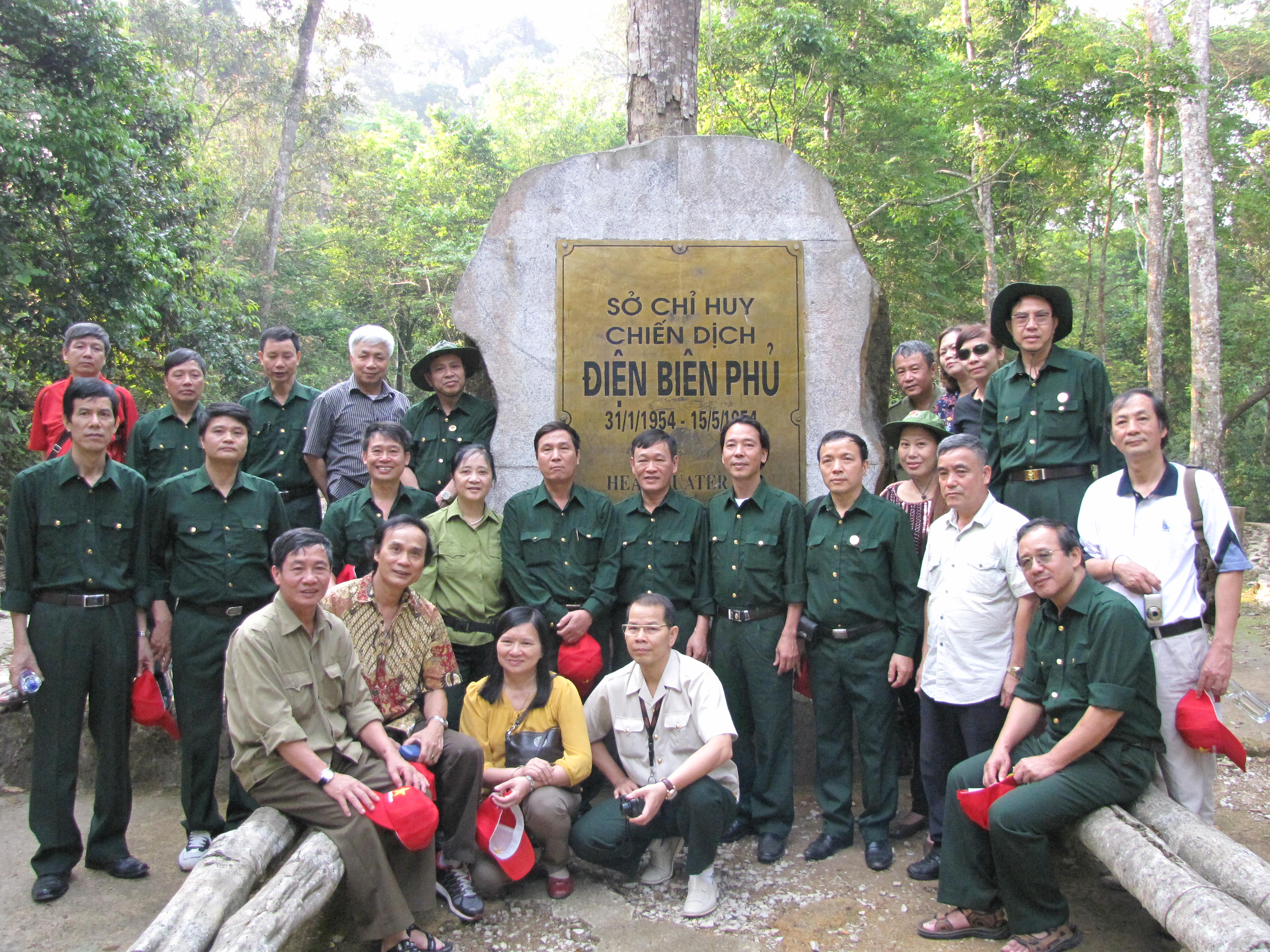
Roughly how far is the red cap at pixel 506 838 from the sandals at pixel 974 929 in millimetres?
1261

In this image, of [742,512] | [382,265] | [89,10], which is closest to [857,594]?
[742,512]

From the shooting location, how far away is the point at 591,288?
4398 mm

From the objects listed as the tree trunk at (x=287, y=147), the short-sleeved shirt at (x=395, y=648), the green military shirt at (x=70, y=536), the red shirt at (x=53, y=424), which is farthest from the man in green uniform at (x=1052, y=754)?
the tree trunk at (x=287, y=147)

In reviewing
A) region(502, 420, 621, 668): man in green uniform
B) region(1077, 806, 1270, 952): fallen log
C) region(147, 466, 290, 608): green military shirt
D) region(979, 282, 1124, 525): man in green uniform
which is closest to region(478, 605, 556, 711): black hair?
region(502, 420, 621, 668): man in green uniform

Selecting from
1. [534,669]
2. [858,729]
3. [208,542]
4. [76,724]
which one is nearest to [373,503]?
[208,542]

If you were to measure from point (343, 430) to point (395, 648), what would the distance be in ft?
4.50

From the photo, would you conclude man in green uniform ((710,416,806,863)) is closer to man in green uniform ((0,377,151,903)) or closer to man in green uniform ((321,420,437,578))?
man in green uniform ((321,420,437,578))

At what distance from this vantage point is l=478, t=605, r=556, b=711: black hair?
3.28m

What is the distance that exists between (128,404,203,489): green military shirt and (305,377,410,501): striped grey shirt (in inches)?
18.4

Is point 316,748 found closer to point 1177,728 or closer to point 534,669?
point 534,669

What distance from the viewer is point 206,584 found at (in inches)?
137

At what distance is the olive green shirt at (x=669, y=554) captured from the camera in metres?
3.75

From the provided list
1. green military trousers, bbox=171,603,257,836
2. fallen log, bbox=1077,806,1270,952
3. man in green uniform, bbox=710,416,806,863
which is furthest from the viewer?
man in green uniform, bbox=710,416,806,863

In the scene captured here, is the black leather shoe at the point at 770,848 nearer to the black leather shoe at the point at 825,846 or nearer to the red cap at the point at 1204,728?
the black leather shoe at the point at 825,846
